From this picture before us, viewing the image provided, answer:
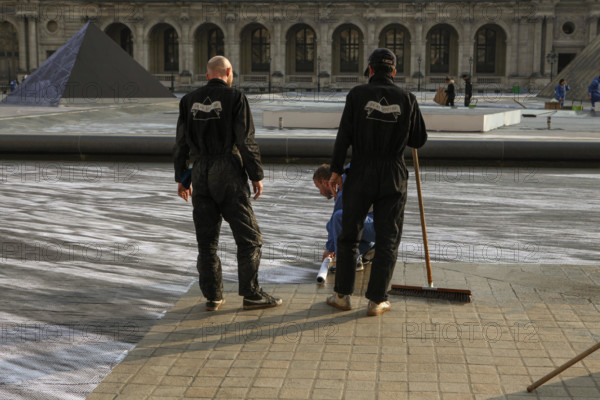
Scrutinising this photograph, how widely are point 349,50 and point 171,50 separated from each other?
15.3 metres

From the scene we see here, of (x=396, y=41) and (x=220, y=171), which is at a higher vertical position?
(x=396, y=41)

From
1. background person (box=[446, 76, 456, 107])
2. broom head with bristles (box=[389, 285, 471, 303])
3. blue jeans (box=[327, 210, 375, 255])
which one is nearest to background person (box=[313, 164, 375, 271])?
blue jeans (box=[327, 210, 375, 255])

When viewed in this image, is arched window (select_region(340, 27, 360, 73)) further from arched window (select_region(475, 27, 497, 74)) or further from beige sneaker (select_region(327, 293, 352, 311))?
beige sneaker (select_region(327, 293, 352, 311))

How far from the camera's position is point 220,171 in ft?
16.9

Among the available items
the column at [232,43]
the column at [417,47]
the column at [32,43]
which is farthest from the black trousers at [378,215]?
the column at [32,43]

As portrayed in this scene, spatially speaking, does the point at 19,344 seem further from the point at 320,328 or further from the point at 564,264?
the point at 564,264

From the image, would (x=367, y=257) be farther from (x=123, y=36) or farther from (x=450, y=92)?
(x=123, y=36)

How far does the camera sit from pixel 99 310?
5465mm

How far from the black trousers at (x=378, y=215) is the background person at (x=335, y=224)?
63 centimetres

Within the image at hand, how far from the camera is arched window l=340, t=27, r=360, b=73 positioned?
218 feet

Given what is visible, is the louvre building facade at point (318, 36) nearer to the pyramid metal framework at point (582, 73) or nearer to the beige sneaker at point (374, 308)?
the pyramid metal framework at point (582, 73)

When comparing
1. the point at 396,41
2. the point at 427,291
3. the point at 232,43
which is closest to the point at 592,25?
the point at 396,41

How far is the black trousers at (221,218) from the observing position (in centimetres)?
517

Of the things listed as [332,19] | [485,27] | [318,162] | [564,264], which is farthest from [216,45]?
[564,264]
